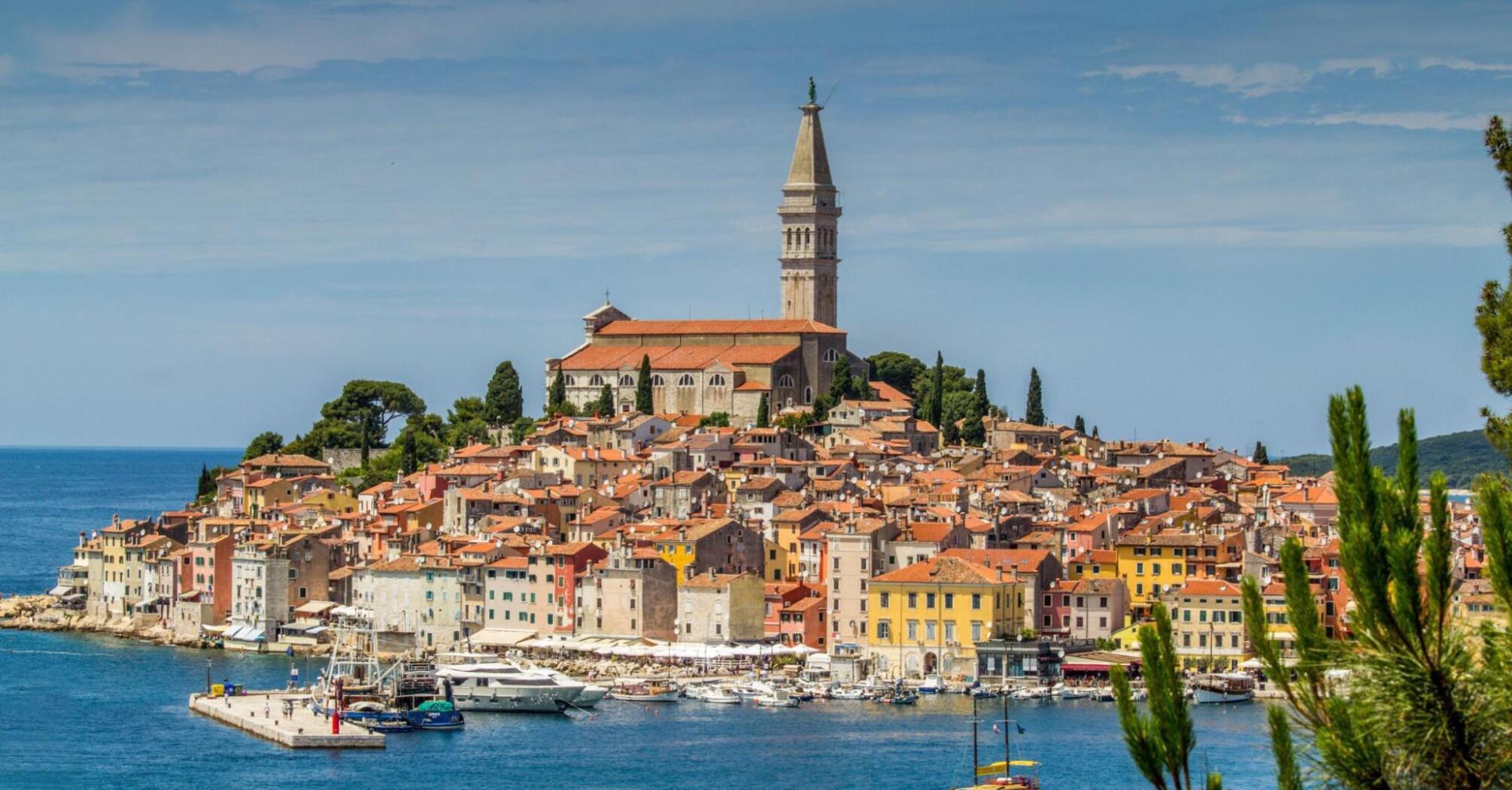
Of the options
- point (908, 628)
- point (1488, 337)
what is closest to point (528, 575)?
point (908, 628)

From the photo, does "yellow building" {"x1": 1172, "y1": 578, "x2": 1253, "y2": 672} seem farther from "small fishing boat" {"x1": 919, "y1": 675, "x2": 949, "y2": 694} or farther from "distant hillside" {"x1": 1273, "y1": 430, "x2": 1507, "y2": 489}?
"distant hillside" {"x1": 1273, "y1": 430, "x2": 1507, "y2": 489}

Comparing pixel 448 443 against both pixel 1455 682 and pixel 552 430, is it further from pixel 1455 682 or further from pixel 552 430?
pixel 1455 682

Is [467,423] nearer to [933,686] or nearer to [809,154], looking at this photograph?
[809,154]

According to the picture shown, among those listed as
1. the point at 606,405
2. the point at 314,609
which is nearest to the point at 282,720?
the point at 314,609

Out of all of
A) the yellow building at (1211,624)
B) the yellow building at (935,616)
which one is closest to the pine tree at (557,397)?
the yellow building at (935,616)

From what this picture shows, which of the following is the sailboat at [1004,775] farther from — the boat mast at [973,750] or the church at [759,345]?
the church at [759,345]
